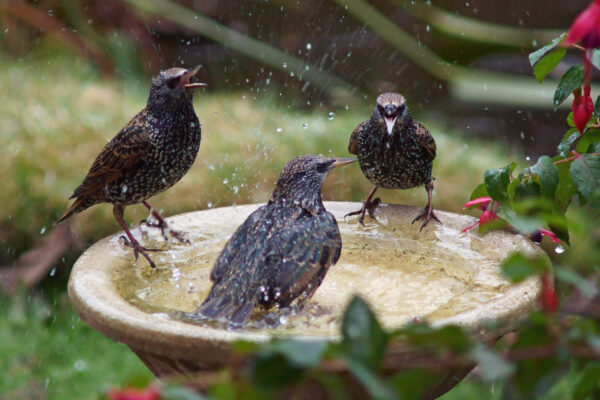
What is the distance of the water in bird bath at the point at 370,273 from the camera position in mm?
2435

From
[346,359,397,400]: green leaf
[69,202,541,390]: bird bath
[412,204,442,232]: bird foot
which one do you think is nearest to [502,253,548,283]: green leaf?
[346,359,397,400]: green leaf

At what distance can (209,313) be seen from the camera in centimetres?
226

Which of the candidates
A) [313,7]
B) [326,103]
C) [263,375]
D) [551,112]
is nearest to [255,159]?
[326,103]

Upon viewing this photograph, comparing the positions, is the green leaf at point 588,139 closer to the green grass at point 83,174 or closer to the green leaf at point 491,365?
the green leaf at point 491,365

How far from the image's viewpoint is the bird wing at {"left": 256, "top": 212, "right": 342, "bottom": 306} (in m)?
2.39

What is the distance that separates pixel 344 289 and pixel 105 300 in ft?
3.10

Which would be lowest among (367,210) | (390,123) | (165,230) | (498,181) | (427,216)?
(165,230)

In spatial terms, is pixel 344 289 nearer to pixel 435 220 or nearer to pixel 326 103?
pixel 435 220

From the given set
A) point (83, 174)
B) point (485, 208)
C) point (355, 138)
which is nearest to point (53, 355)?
point (83, 174)

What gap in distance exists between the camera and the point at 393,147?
3.41 m

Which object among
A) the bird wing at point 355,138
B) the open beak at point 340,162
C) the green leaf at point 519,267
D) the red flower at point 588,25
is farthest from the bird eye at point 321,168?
the green leaf at point 519,267

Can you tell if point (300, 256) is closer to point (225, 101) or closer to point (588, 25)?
point (588, 25)

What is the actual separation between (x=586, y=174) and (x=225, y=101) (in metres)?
4.20

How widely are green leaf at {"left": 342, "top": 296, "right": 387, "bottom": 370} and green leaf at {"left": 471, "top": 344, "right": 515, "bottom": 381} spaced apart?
11cm
